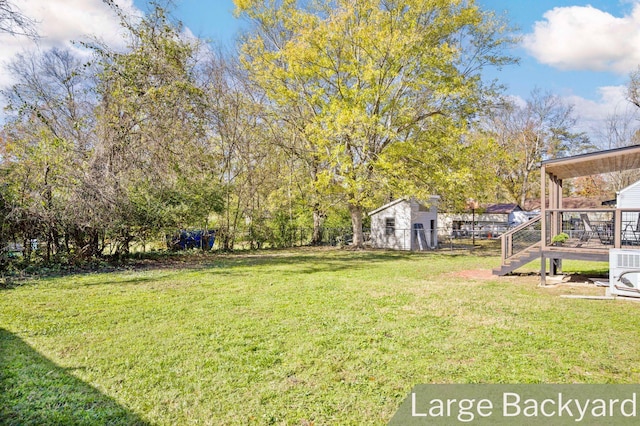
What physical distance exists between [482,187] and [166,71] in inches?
565

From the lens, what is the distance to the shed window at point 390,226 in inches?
801

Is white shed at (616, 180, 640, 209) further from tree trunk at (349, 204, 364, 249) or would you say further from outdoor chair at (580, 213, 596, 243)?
tree trunk at (349, 204, 364, 249)

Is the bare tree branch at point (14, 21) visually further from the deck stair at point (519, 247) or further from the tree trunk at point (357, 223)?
the tree trunk at point (357, 223)

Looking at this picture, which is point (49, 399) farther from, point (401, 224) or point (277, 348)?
point (401, 224)

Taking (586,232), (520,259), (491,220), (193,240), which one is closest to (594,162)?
(586,232)

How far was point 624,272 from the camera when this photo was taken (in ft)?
25.2

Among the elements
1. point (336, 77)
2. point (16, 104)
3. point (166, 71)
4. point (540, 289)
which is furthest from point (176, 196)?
point (540, 289)

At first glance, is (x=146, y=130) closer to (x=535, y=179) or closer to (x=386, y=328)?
(x=386, y=328)

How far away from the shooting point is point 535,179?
3659 cm

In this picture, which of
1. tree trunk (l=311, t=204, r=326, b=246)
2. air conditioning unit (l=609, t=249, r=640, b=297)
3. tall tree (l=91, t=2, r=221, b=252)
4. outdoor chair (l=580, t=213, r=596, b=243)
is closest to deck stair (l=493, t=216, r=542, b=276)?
outdoor chair (l=580, t=213, r=596, b=243)

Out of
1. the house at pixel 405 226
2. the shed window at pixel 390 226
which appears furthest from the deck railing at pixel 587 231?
the shed window at pixel 390 226

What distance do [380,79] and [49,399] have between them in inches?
638

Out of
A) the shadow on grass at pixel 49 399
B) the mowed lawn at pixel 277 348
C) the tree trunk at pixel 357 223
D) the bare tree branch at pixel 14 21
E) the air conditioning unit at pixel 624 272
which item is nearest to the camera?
the shadow on grass at pixel 49 399

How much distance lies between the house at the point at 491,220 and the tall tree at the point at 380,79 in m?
14.8
